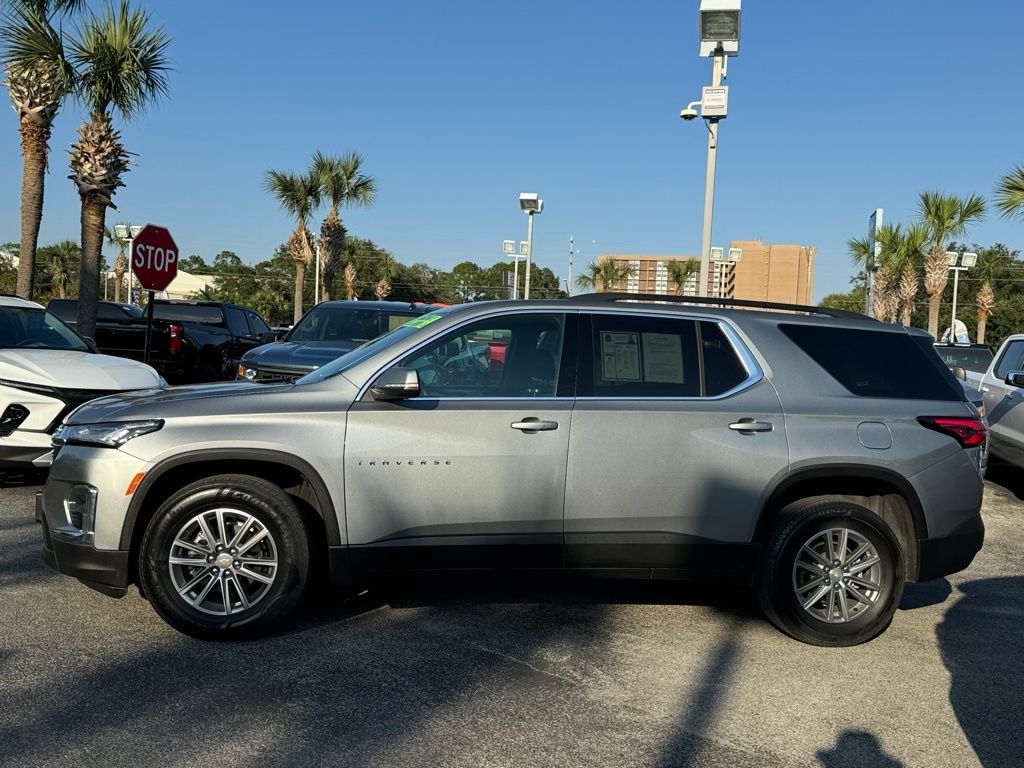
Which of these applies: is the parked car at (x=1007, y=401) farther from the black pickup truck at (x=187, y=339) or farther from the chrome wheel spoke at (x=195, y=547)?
the black pickup truck at (x=187, y=339)

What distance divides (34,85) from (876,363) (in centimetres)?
1561

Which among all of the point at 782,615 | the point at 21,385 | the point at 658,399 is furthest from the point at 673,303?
the point at 21,385

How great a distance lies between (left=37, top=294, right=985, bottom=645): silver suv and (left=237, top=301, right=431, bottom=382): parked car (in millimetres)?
5182

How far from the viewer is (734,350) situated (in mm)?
4934

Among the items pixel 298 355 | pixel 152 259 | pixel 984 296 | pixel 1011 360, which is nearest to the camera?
pixel 298 355

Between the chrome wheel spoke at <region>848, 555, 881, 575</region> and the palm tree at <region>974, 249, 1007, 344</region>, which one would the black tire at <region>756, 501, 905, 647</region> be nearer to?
the chrome wheel spoke at <region>848, 555, 881, 575</region>

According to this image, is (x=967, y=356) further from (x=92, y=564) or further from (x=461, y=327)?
(x=92, y=564)

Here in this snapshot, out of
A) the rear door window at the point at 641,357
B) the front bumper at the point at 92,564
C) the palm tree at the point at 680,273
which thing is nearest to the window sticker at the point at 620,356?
the rear door window at the point at 641,357

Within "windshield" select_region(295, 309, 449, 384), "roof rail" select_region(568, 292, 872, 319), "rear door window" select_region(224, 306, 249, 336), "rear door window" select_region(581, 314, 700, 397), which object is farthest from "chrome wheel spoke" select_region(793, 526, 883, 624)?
"rear door window" select_region(224, 306, 249, 336)

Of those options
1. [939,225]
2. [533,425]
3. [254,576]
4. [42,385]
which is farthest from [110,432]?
[939,225]

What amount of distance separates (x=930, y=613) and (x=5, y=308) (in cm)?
894

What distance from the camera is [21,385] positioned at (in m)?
7.65

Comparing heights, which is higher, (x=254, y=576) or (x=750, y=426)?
(x=750, y=426)

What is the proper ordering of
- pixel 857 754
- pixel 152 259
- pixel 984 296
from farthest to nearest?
pixel 984 296, pixel 152 259, pixel 857 754
